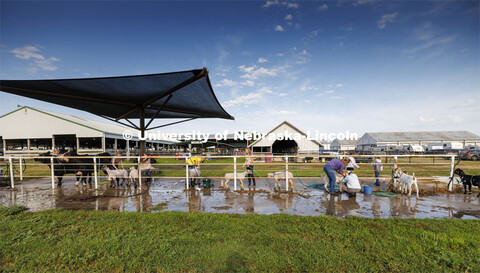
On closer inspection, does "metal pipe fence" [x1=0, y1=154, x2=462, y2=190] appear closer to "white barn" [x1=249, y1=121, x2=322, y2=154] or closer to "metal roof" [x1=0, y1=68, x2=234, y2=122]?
"metal roof" [x1=0, y1=68, x2=234, y2=122]

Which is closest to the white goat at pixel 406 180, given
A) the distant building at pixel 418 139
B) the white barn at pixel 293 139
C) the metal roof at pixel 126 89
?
the metal roof at pixel 126 89

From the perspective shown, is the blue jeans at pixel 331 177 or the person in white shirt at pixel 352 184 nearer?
the person in white shirt at pixel 352 184

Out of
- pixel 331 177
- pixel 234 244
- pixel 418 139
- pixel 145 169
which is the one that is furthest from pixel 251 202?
pixel 418 139

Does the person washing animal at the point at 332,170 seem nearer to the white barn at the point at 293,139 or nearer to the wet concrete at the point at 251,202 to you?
the wet concrete at the point at 251,202

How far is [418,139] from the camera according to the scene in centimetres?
4947

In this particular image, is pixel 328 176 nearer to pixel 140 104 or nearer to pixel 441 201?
pixel 441 201

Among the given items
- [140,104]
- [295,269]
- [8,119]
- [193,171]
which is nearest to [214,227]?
[295,269]

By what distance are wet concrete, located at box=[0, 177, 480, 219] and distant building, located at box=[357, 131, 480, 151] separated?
44.7 meters

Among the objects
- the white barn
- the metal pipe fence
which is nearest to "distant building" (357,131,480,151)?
the white barn

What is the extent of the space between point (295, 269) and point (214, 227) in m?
2.03

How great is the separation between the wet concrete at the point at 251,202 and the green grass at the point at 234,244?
3.08ft

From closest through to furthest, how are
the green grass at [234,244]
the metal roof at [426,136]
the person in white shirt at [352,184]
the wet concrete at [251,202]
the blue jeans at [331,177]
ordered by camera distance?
the green grass at [234,244]
the wet concrete at [251,202]
the person in white shirt at [352,184]
the blue jeans at [331,177]
the metal roof at [426,136]

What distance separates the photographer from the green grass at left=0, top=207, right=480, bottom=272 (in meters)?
3.15

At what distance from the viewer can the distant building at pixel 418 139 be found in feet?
154
